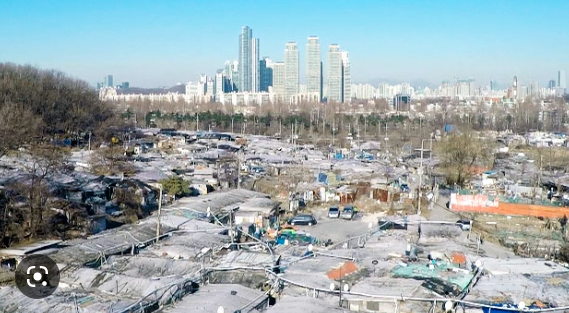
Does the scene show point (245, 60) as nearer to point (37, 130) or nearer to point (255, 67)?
point (255, 67)

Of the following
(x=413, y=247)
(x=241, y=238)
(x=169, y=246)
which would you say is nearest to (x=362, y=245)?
(x=413, y=247)

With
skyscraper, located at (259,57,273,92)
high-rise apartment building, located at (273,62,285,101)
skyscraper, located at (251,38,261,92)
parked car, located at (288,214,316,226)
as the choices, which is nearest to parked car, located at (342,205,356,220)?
parked car, located at (288,214,316,226)

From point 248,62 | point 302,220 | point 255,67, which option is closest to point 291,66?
point 255,67

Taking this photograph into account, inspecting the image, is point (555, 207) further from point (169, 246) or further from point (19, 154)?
point (19, 154)

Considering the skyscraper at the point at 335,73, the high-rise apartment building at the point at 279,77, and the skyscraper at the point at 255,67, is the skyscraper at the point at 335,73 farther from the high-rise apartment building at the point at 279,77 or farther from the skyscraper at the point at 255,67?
the skyscraper at the point at 255,67

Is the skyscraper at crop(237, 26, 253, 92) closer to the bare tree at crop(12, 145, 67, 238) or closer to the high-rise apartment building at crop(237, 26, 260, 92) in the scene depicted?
the high-rise apartment building at crop(237, 26, 260, 92)

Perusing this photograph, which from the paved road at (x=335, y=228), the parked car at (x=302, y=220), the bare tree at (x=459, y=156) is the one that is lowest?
the paved road at (x=335, y=228)

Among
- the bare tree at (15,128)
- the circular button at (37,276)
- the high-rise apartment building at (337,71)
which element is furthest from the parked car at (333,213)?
the high-rise apartment building at (337,71)
